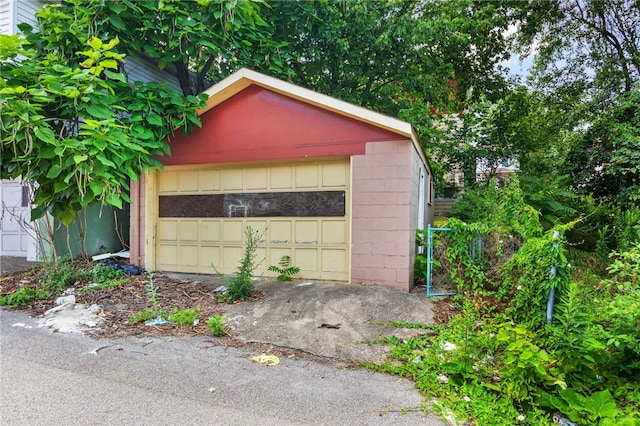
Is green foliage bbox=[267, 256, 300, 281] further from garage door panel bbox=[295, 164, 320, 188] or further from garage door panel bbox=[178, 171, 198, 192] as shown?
garage door panel bbox=[178, 171, 198, 192]

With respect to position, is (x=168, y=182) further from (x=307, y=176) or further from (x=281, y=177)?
(x=307, y=176)

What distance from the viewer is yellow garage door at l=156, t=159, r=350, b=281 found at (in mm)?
6660

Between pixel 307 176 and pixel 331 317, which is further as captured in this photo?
pixel 307 176

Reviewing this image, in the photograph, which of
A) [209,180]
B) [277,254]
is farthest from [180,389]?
[209,180]

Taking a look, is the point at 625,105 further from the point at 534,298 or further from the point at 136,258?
the point at 136,258

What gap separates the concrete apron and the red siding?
2.48m

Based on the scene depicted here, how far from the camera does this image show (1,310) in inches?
218

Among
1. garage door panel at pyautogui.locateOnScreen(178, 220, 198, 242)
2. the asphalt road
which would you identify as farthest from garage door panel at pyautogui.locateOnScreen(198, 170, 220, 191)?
the asphalt road

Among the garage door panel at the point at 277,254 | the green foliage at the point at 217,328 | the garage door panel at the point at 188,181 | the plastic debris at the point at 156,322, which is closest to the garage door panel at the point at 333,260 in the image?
the garage door panel at the point at 277,254

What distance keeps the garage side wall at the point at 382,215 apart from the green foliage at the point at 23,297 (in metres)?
5.23

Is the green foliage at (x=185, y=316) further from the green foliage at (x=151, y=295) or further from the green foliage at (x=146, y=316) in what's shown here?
the green foliage at (x=151, y=295)

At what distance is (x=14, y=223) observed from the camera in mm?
9906

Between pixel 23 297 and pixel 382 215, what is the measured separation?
19.7 feet

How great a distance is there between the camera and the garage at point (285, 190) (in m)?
6.14
